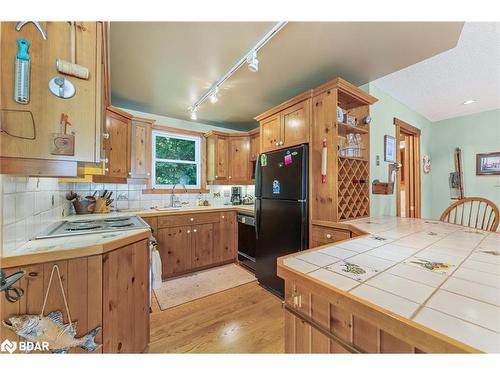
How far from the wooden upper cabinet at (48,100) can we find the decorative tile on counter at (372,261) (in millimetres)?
1231

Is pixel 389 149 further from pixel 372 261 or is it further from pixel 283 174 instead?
pixel 372 261

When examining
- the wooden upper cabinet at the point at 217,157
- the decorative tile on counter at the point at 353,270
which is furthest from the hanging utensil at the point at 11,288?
the wooden upper cabinet at the point at 217,157

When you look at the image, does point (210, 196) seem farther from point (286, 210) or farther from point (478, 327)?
point (478, 327)

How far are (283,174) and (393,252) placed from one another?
136cm

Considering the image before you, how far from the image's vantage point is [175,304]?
2057 millimetres

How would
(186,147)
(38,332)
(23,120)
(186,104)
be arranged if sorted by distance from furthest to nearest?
(186,147), (186,104), (38,332), (23,120)

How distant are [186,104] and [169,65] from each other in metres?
0.89

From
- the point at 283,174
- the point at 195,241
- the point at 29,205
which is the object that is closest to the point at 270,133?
the point at 283,174

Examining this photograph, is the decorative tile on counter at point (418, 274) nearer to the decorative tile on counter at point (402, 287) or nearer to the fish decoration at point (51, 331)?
the decorative tile on counter at point (402, 287)

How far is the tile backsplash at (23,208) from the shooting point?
0.89 metres

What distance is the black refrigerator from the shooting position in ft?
6.51

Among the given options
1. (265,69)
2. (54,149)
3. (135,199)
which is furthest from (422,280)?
(135,199)

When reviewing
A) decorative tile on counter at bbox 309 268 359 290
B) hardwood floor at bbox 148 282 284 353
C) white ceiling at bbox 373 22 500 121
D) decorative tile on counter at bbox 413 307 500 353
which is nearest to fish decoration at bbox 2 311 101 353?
hardwood floor at bbox 148 282 284 353
